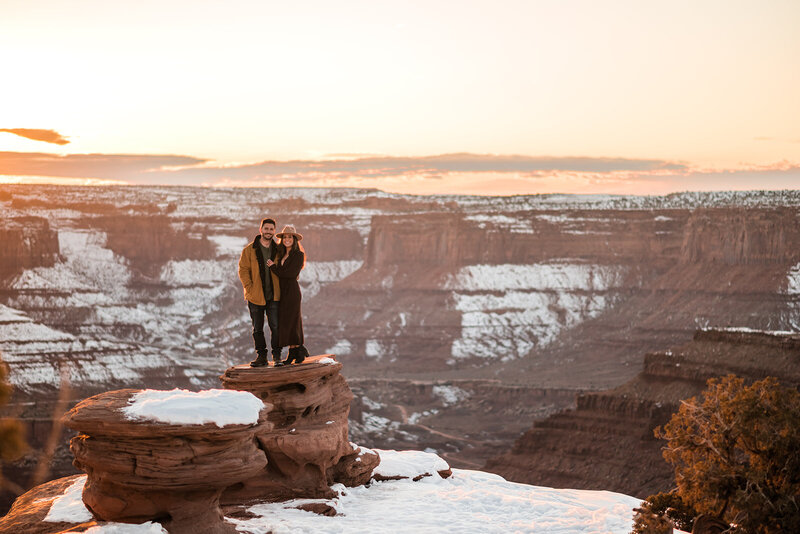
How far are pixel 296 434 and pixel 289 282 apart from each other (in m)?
3.88

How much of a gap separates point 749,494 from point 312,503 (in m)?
10.3

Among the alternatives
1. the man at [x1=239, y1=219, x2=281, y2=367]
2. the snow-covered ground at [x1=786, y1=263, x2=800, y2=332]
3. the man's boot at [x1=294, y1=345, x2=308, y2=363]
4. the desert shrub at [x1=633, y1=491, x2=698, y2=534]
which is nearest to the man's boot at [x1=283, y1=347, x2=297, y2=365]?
the man's boot at [x1=294, y1=345, x2=308, y2=363]

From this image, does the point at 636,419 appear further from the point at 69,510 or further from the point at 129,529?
the point at 129,529

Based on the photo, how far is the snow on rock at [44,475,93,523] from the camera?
2345 centimetres

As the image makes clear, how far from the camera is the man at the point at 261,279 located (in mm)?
26609

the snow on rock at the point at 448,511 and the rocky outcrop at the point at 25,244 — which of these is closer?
the snow on rock at the point at 448,511

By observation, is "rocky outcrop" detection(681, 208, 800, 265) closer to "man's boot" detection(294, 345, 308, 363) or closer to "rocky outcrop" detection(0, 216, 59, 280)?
"rocky outcrop" detection(0, 216, 59, 280)

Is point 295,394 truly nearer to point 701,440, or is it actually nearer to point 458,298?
point 701,440

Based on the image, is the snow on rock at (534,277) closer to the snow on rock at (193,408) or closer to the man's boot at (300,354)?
the man's boot at (300,354)

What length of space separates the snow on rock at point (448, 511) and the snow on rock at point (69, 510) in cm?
322

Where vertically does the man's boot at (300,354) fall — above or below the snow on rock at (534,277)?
above

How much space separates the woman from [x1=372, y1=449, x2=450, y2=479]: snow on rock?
5182 mm

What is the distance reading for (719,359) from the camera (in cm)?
7556

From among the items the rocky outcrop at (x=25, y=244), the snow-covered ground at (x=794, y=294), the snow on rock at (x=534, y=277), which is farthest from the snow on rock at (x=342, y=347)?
the snow-covered ground at (x=794, y=294)
